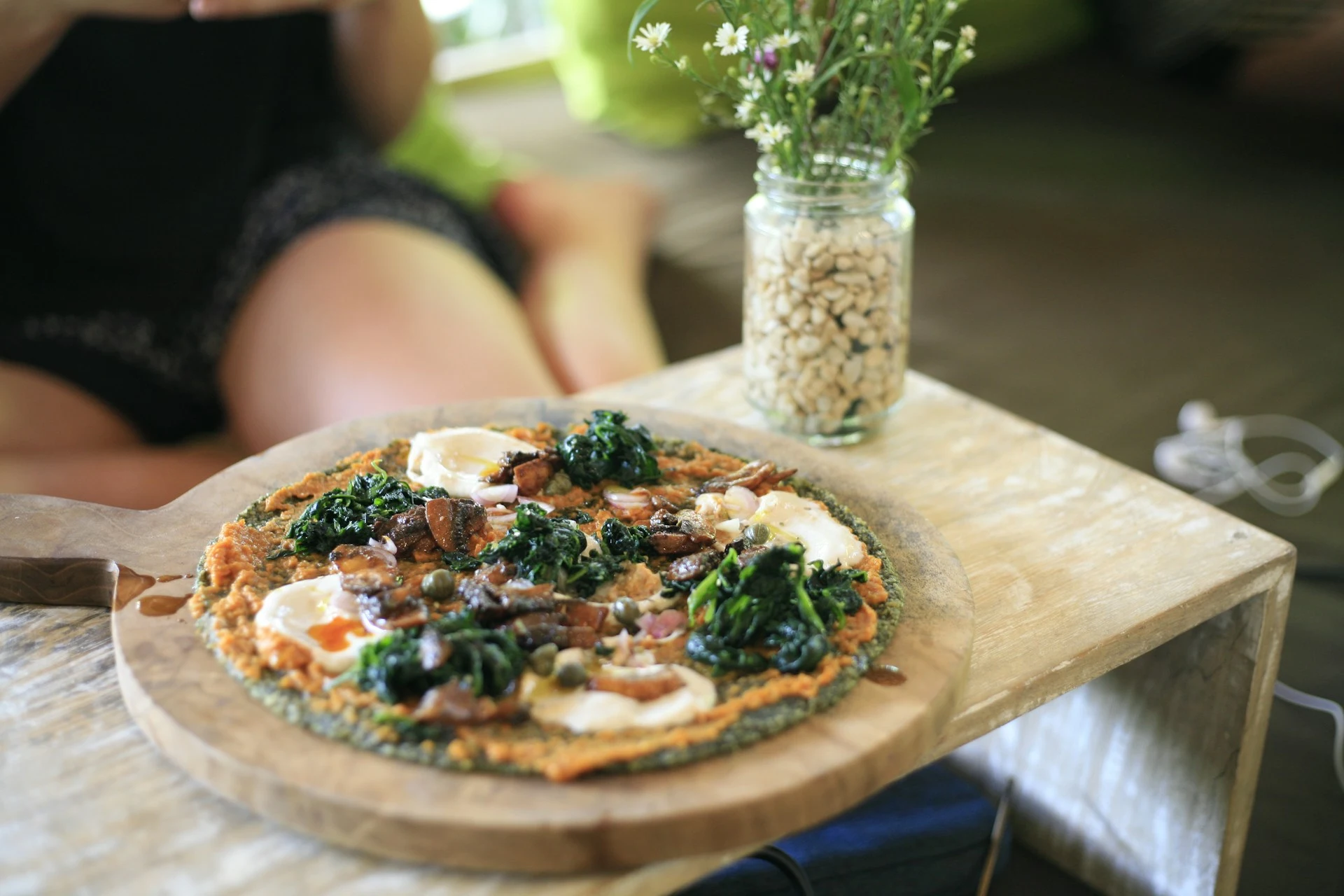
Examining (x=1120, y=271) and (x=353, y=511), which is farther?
(x=1120, y=271)

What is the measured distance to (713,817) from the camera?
0.73m

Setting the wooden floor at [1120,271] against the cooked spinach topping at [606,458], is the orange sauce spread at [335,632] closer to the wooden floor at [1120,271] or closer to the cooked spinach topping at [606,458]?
the cooked spinach topping at [606,458]

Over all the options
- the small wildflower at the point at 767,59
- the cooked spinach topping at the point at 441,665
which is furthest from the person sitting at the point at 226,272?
the cooked spinach topping at the point at 441,665

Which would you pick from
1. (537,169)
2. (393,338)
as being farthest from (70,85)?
(537,169)

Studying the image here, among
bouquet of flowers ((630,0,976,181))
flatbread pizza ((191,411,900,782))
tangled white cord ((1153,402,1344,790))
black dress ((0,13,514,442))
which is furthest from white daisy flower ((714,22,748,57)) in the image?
tangled white cord ((1153,402,1344,790))

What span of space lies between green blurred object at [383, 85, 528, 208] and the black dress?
0.33 metres

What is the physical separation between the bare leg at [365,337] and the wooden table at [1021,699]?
0.24 meters

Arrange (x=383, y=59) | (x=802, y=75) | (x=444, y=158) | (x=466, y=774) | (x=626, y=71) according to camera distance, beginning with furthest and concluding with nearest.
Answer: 1. (x=626, y=71)
2. (x=444, y=158)
3. (x=383, y=59)
4. (x=802, y=75)
5. (x=466, y=774)

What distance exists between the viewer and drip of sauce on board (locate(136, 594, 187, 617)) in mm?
920

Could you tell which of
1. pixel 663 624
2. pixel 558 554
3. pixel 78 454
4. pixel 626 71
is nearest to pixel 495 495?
pixel 558 554

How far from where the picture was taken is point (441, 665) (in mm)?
812

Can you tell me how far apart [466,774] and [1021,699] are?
45 centimetres

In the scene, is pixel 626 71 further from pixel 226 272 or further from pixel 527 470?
pixel 527 470

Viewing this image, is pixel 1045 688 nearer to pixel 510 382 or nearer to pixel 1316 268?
pixel 510 382
